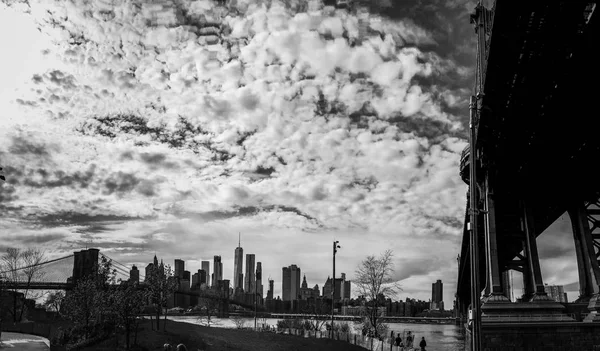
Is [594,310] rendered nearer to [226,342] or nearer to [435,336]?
[226,342]

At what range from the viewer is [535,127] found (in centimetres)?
2650

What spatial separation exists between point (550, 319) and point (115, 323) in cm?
2827

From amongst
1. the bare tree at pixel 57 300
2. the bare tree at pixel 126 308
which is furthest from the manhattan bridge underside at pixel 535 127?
the bare tree at pixel 57 300

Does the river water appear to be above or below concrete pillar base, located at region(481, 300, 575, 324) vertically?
below

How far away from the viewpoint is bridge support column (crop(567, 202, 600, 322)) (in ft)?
104

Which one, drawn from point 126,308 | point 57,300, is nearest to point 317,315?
point 57,300

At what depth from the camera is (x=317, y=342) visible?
42125 millimetres

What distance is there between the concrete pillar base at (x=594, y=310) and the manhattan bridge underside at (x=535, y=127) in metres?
0.09

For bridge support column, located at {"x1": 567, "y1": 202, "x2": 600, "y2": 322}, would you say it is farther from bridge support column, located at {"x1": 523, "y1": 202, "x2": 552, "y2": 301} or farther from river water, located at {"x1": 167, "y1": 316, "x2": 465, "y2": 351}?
river water, located at {"x1": 167, "y1": 316, "x2": 465, "y2": 351}

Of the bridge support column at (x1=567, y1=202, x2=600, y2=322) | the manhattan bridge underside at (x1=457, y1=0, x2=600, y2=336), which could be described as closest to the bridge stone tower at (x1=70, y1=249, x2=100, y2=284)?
the manhattan bridge underside at (x1=457, y1=0, x2=600, y2=336)

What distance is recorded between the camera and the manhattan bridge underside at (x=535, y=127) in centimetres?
1830

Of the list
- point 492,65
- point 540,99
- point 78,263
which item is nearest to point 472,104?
point 492,65

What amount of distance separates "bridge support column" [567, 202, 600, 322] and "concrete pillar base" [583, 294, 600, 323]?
0.48 metres

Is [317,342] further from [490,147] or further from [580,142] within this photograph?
[580,142]
